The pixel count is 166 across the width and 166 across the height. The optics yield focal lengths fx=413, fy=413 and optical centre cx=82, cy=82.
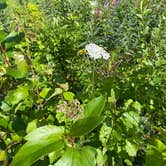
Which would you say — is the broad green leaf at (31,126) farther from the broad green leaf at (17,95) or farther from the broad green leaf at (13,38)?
the broad green leaf at (13,38)

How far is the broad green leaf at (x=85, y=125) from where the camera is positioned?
1.16 meters

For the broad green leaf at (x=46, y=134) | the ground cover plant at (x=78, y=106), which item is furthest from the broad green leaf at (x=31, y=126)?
the broad green leaf at (x=46, y=134)

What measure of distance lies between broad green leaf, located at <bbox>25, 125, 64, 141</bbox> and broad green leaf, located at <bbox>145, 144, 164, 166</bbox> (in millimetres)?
347

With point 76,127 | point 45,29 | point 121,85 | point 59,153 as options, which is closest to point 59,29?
point 45,29

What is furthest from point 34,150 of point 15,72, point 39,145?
point 15,72

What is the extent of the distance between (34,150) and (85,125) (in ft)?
0.53

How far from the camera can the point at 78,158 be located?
3.86ft

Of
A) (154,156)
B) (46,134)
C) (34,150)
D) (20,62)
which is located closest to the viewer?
(34,150)

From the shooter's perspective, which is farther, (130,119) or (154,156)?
(130,119)

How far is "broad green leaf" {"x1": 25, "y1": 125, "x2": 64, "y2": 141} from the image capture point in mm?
1243

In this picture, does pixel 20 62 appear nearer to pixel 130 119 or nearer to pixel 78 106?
pixel 78 106

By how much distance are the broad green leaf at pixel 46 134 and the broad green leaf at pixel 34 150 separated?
27 mm

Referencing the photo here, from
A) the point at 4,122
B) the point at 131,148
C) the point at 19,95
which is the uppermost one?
the point at 19,95

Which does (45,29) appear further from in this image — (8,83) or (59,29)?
(8,83)
